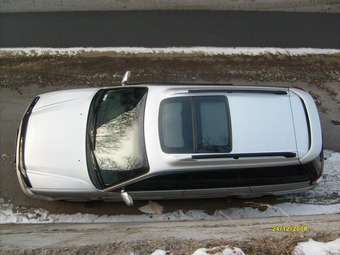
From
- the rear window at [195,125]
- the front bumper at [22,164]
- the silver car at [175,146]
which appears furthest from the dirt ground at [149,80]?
the rear window at [195,125]

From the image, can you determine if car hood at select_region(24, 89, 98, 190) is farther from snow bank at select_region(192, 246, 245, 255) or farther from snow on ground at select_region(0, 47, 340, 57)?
snow on ground at select_region(0, 47, 340, 57)

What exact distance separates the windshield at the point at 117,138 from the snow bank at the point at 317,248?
218 cm

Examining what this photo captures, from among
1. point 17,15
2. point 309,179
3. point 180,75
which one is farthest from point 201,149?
point 17,15

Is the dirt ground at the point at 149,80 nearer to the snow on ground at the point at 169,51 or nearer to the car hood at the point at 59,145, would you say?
the snow on ground at the point at 169,51

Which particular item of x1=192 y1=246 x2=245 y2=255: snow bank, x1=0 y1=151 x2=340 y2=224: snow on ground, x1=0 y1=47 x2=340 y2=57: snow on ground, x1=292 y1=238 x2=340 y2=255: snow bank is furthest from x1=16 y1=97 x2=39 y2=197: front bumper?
x1=292 y1=238 x2=340 y2=255: snow bank

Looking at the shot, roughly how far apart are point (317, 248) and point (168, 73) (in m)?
4.07

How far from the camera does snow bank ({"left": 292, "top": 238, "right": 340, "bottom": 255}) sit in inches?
236

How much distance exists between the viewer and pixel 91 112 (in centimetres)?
698

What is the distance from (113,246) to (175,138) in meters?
1.60

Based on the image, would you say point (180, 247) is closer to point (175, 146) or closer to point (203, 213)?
point (175, 146)

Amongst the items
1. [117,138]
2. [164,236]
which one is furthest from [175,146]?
[164,236]

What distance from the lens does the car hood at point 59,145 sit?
664 cm

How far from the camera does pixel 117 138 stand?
670 cm

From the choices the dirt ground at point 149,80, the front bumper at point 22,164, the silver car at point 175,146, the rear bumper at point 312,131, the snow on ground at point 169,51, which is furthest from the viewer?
the snow on ground at point 169,51
